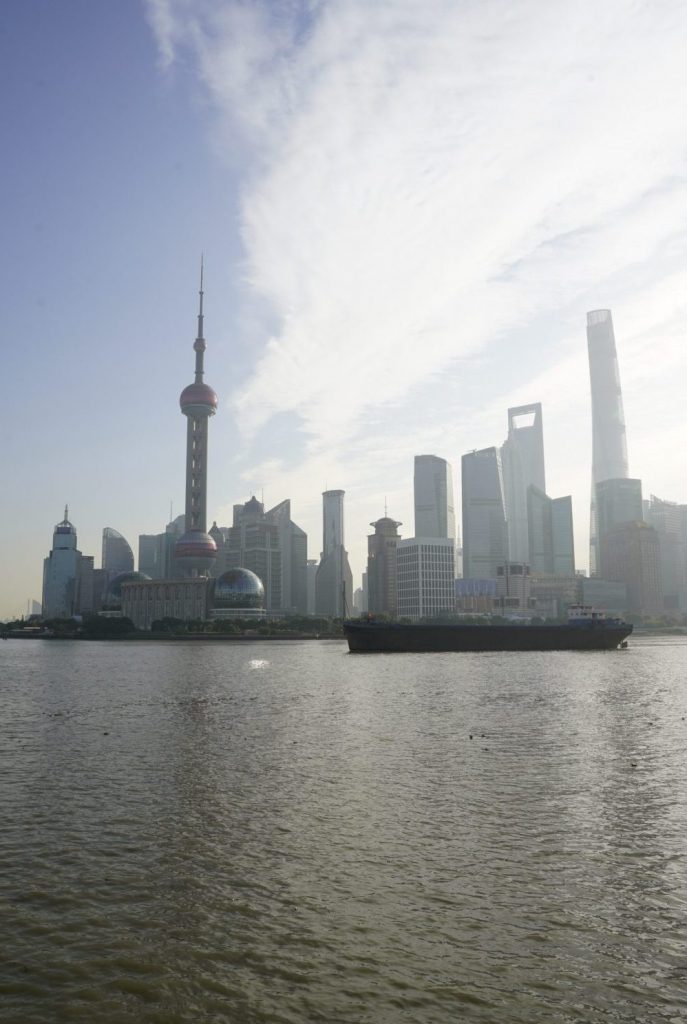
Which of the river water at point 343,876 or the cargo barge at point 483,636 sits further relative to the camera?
the cargo barge at point 483,636

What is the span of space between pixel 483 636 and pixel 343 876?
518 feet

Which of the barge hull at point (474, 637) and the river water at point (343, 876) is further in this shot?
the barge hull at point (474, 637)

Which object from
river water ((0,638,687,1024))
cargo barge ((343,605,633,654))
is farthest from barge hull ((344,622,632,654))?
river water ((0,638,687,1024))

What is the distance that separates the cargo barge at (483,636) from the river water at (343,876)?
121991 millimetres

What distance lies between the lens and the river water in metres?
13.3

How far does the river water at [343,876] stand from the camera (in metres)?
13.3

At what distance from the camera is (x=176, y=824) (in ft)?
79.2

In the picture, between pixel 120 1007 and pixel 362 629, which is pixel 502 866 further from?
pixel 362 629

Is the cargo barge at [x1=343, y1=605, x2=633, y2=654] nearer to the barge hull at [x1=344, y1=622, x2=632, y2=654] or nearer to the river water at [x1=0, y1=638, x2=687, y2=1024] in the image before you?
the barge hull at [x1=344, y1=622, x2=632, y2=654]

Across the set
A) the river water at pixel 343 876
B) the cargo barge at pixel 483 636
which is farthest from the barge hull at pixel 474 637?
the river water at pixel 343 876

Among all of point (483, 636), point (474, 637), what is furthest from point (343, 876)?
point (483, 636)

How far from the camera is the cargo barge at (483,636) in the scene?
166 meters

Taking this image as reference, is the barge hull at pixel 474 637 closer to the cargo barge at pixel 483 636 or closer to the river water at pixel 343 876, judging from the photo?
the cargo barge at pixel 483 636

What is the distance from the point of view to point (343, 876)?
19250mm
